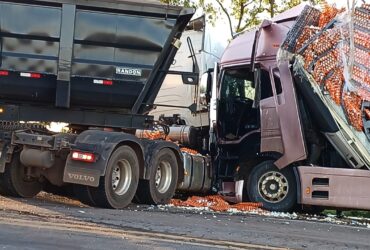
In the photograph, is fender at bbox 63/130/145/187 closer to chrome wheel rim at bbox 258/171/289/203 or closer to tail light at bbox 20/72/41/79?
tail light at bbox 20/72/41/79

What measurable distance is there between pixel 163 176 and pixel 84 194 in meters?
1.79

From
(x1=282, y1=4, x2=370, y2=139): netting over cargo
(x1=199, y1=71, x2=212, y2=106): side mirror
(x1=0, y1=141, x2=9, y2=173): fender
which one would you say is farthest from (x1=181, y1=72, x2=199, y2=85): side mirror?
(x1=0, y1=141, x2=9, y2=173): fender

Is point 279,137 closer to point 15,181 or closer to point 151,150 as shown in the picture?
point 151,150

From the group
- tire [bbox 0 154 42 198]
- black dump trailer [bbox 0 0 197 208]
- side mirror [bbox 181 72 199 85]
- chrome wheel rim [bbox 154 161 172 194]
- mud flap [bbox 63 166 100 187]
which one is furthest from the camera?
side mirror [bbox 181 72 199 85]

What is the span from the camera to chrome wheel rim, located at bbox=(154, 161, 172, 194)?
10633 millimetres

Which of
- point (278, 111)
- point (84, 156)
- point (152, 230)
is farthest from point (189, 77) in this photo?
point (152, 230)

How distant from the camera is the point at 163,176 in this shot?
1081 centimetres

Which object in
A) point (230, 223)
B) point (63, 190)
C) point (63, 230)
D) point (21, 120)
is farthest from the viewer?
point (63, 190)

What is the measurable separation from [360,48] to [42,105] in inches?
202

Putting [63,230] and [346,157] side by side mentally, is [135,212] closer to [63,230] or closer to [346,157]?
[63,230]

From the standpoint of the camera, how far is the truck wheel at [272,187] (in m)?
10.5

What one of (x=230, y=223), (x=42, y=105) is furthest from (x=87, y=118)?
(x=230, y=223)

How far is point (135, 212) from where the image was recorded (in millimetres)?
9078

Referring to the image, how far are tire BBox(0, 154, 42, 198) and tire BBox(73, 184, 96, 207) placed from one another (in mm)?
1055
